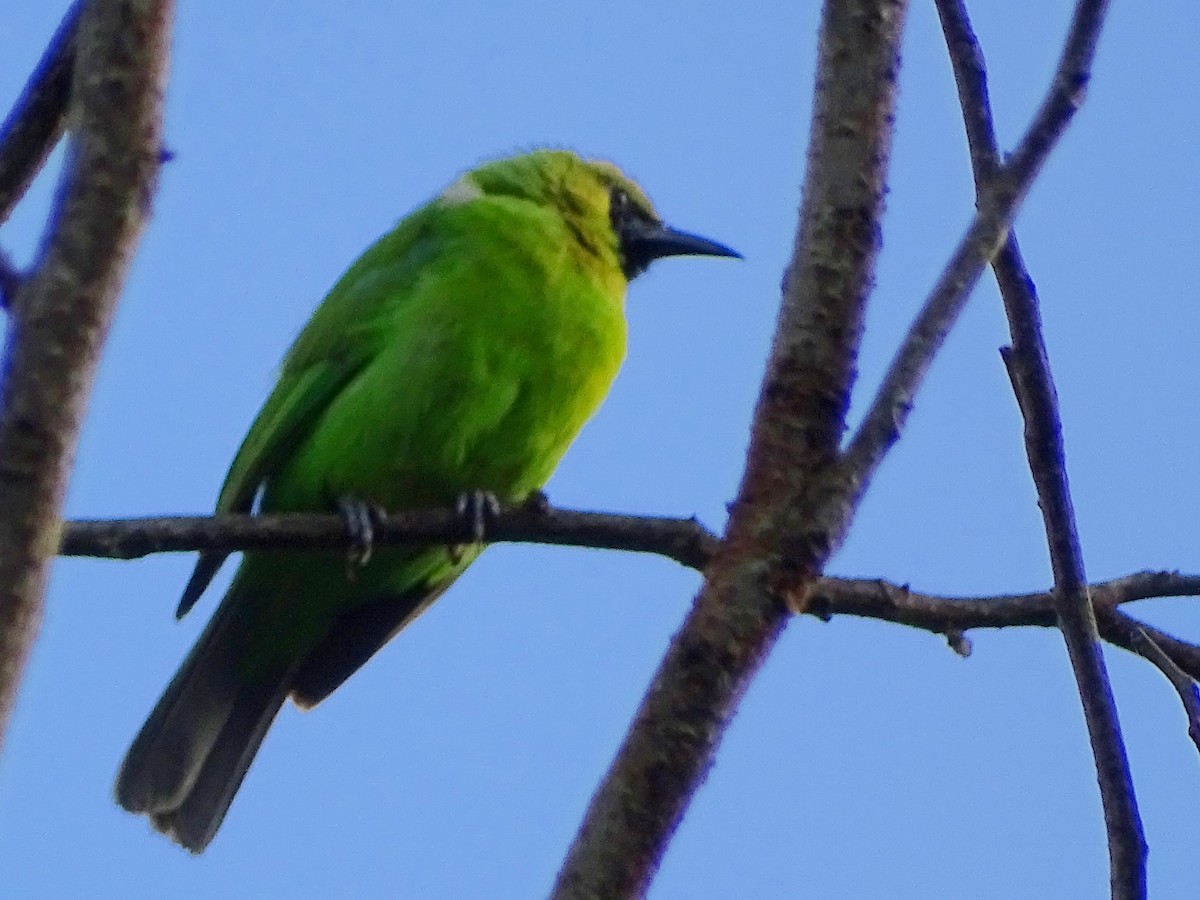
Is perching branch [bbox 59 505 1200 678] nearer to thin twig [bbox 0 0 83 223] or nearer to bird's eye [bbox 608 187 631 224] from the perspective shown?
thin twig [bbox 0 0 83 223]

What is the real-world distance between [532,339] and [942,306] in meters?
2.62

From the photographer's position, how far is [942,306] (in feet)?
7.41

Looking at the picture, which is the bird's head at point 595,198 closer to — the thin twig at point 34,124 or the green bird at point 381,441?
the green bird at point 381,441

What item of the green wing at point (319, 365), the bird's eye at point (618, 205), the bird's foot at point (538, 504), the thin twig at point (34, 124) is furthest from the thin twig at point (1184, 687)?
the bird's eye at point (618, 205)

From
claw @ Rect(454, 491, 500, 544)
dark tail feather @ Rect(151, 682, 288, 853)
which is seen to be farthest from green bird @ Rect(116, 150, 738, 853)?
claw @ Rect(454, 491, 500, 544)

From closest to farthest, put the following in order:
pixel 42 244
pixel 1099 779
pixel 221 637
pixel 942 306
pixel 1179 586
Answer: pixel 42 244 < pixel 1099 779 < pixel 942 306 < pixel 1179 586 < pixel 221 637

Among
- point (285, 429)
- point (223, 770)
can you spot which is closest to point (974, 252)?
point (285, 429)

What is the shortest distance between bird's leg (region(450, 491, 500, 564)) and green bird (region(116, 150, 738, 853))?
0.07 metres

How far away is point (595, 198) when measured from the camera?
5.98 m

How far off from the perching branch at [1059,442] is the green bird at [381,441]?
7.60 feet

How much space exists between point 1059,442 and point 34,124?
1.62 m

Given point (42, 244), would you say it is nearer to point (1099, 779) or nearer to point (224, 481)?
point (1099, 779)

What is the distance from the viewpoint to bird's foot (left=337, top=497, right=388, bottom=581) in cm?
367

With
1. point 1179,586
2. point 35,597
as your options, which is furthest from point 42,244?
point 1179,586
